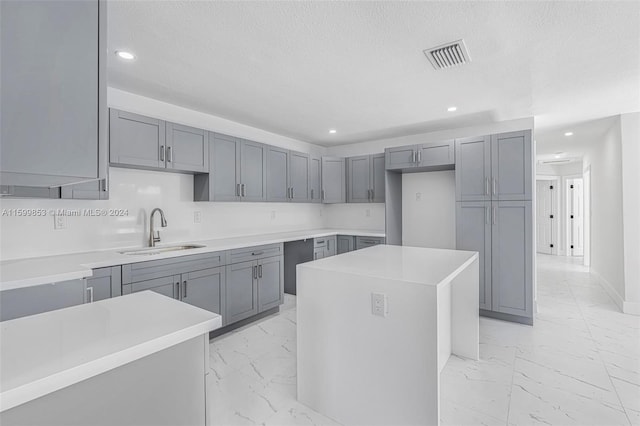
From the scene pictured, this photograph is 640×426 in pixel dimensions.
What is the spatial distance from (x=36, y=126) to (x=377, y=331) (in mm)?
1640

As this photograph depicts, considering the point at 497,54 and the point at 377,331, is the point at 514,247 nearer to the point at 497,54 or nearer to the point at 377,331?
the point at 497,54

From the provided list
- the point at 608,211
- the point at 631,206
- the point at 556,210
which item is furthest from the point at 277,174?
the point at 556,210

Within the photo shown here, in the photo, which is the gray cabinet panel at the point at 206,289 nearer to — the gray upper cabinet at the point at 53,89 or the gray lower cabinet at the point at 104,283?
the gray lower cabinet at the point at 104,283

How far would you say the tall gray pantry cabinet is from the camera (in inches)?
136

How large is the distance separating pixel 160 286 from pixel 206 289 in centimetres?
44

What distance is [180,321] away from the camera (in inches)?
40.9

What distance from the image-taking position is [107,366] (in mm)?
804

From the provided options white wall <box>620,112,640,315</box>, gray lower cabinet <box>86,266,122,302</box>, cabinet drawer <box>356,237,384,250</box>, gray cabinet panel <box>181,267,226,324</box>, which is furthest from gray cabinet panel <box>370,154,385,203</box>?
gray lower cabinet <box>86,266,122,302</box>

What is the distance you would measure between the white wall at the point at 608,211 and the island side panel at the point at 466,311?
2.66 m

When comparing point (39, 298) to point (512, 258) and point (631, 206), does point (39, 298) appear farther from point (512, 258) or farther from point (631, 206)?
point (631, 206)

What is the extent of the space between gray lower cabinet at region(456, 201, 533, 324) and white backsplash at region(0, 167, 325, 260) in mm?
2721

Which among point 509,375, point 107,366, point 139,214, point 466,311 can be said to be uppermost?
point 139,214

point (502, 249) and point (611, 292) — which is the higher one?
point (502, 249)

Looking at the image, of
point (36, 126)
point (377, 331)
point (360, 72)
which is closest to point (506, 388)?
point (377, 331)
